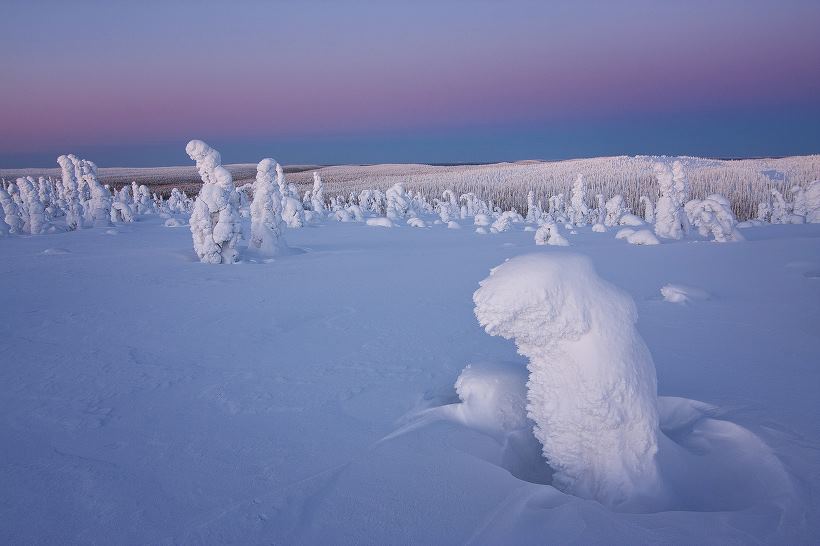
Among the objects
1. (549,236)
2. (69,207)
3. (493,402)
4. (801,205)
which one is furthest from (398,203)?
(493,402)

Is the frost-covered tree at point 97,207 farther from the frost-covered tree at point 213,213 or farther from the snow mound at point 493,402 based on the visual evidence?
the snow mound at point 493,402

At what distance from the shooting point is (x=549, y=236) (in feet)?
62.1

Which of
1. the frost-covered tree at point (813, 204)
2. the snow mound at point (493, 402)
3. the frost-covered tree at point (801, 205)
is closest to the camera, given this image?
the snow mound at point (493, 402)

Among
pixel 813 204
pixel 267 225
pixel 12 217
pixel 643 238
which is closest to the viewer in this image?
pixel 267 225

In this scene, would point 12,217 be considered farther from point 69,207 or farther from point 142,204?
point 142,204

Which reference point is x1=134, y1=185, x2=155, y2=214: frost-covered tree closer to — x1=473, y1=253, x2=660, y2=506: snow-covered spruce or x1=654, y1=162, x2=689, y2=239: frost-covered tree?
x1=654, y1=162, x2=689, y2=239: frost-covered tree

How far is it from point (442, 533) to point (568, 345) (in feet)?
5.04

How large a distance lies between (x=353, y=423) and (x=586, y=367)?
83.2 inches

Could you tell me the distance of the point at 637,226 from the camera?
984 inches

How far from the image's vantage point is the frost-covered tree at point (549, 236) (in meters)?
18.6

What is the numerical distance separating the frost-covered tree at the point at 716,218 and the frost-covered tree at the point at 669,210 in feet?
1.83

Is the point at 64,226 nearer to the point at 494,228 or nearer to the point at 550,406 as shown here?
the point at 494,228

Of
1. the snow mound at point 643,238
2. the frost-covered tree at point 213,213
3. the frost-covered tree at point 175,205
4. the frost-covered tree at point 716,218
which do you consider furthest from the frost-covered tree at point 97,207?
the frost-covered tree at point 716,218

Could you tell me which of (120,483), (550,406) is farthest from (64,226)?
(550,406)
